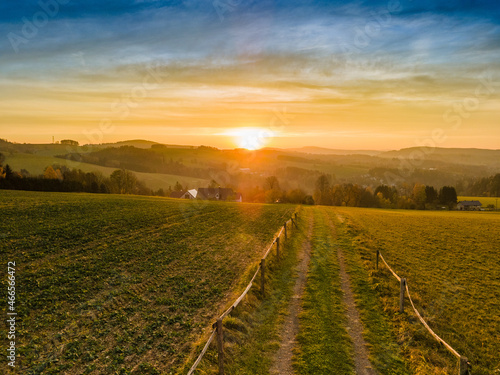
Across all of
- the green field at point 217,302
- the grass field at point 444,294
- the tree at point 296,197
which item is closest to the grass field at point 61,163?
the tree at point 296,197

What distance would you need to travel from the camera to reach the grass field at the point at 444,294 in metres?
11.6

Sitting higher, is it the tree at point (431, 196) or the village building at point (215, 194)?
the tree at point (431, 196)

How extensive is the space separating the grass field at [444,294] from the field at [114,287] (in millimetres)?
8972

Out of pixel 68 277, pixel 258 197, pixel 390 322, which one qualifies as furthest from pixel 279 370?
pixel 258 197

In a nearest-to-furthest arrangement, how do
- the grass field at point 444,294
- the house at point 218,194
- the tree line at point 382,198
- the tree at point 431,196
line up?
the grass field at point 444,294 < the tree line at point 382,198 < the house at point 218,194 < the tree at point 431,196

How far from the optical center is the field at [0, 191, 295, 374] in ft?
35.1

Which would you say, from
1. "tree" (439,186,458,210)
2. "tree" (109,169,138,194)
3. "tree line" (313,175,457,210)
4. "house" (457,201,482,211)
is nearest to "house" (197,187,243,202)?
"tree" (109,169,138,194)

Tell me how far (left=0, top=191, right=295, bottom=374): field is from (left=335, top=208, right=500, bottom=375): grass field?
8972mm

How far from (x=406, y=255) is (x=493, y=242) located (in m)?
17.4

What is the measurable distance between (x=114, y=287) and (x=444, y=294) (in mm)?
20007

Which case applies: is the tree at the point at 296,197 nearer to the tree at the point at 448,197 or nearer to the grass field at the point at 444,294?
the tree at the point at 448,197

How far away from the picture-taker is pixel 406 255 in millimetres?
27547

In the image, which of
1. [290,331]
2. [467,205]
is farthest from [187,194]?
[467,205]

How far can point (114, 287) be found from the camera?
16547mm
